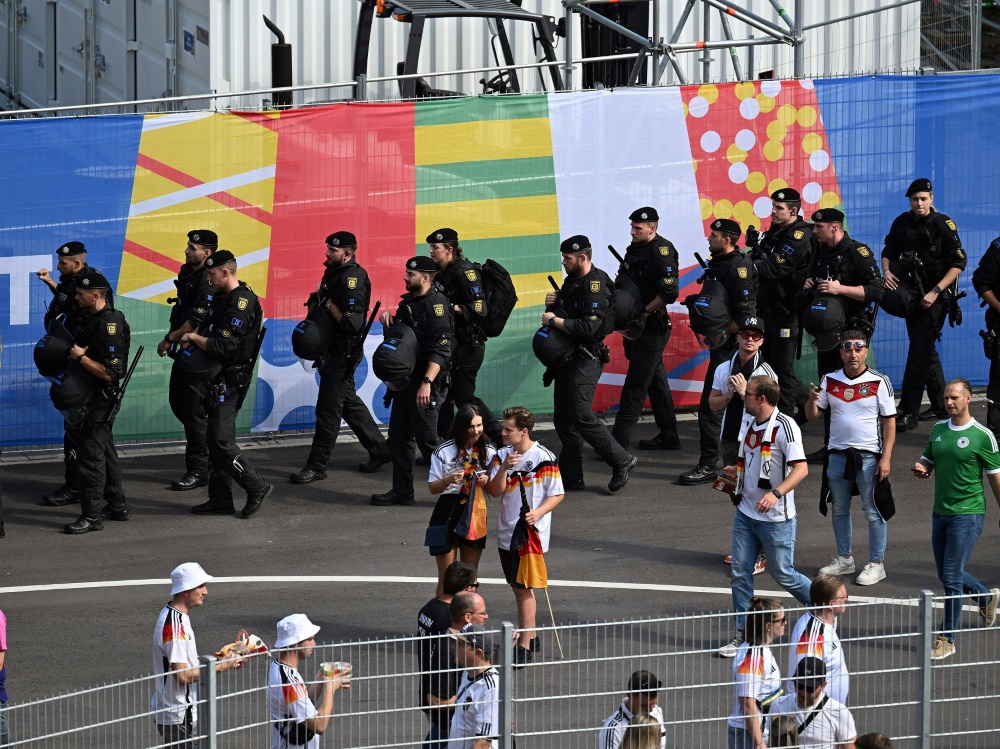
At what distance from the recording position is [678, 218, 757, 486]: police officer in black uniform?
1280 centimetres

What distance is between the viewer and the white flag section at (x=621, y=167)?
1432cm

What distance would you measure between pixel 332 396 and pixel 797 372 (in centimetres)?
445

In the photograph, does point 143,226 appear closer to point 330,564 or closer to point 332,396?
point 332,396

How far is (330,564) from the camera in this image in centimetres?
1105

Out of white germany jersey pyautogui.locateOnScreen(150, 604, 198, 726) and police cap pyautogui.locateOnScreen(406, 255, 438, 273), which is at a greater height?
police cap pyautogui.locateOnScreen(406, 255, 438, 273)

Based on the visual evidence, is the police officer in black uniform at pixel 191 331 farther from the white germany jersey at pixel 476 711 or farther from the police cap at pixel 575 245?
the white germany jersey at pixel 476 711

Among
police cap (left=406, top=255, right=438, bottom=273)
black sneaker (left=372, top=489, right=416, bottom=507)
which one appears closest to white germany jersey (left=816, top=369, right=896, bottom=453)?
police cap (left=406, top=255, right=438, bottom=273)

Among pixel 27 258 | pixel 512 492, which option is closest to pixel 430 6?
pixel 27 258

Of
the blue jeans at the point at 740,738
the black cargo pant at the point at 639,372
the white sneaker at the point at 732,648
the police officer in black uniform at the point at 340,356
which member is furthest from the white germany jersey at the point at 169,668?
the black cargo pant at the point at 639,372

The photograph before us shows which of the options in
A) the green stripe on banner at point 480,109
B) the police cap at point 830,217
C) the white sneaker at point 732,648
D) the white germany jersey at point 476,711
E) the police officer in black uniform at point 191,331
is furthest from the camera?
the green stripe on banner at point 480,109

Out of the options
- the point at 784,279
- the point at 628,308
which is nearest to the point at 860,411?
the point at 628,308

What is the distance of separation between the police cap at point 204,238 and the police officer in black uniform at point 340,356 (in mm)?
880

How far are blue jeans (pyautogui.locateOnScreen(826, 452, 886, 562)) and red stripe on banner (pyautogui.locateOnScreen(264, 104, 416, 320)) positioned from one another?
16.2 feet

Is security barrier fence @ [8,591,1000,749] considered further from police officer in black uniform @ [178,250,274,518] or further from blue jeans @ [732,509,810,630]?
police officer in black uniform @ [178,250,274,518]
